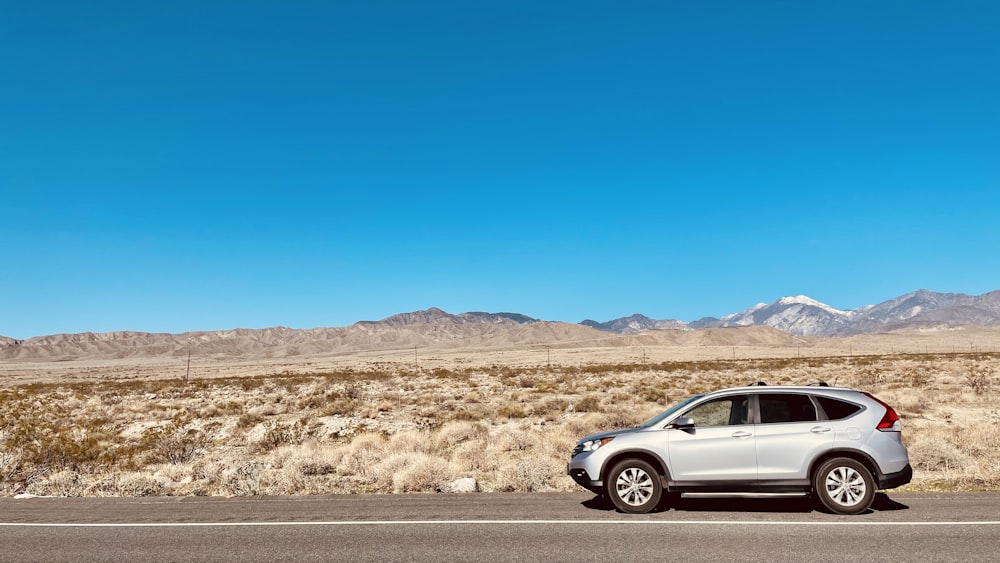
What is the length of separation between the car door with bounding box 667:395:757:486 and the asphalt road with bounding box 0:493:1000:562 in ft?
1.89

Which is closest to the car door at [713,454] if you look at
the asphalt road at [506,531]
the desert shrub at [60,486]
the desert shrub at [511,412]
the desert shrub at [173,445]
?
the asphalt road at [506,531]

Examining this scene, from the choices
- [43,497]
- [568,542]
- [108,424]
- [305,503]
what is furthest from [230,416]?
[568,542]

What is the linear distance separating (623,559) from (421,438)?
12.0 m

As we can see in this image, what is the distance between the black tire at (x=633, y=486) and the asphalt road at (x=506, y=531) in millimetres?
228

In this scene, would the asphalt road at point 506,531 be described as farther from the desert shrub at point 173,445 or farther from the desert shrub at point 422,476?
the desert shrub at point 173,445

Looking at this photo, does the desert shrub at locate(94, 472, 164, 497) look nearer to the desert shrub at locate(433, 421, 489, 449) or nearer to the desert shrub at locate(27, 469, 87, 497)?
the desert shrub at locate(27, 469, 87, 497)

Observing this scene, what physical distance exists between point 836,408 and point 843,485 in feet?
3.59

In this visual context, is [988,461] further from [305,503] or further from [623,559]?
[305,503]

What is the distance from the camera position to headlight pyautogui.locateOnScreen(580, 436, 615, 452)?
32.8ft

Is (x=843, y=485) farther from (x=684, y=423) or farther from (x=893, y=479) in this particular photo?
(x=684, y=423)

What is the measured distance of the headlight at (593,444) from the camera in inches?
393

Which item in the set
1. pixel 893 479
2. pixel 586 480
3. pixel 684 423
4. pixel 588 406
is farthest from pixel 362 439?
pixel 893 479

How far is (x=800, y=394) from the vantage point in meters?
9.86

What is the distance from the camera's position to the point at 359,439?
62.3ft
